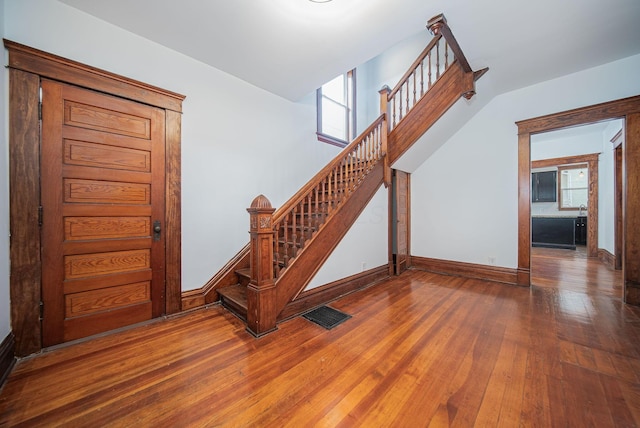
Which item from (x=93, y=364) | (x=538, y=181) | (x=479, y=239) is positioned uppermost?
(x=538, y=181)

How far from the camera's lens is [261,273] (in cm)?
216

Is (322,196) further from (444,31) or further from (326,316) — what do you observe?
(444,31)

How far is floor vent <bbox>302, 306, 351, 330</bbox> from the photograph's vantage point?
233 cm

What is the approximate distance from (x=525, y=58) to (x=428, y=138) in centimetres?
137

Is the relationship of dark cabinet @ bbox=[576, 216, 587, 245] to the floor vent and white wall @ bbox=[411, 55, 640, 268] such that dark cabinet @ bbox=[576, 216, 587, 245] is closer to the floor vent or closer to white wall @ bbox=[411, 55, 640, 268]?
white wall @ bbox=[411, 55, 640, 268]

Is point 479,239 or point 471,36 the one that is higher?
point 471,36

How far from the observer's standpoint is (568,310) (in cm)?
260

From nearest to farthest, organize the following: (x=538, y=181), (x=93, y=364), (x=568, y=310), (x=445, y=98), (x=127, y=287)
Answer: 1. (x=93, y=364)
2. (x=127, y=287)
3. (x=568, y=310)
4. (x=445, y=98)
5. (x=538, y=181)

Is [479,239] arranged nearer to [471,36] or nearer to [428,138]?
[428,138]

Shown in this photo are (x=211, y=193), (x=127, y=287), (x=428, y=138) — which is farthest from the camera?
(x=428, y=138)

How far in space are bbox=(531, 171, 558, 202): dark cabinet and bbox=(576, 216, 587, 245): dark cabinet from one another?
80 cm

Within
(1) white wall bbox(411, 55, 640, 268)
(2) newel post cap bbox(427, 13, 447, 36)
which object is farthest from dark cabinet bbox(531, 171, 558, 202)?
(2) newel post cap bbox(427, 13, 447, 36)

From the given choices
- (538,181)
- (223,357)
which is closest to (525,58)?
(223,357)

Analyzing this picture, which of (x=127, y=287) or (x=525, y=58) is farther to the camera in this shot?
(x=525, y=58)
